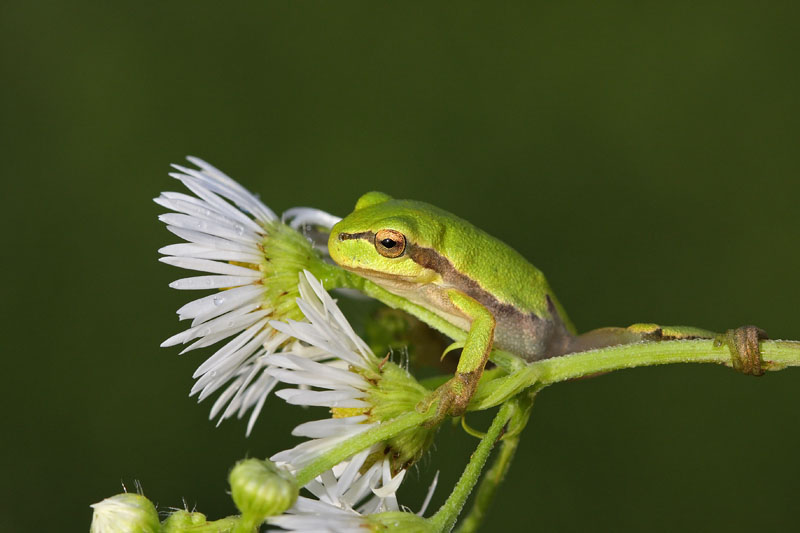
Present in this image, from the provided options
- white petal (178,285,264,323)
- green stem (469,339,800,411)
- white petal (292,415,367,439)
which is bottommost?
white petal (292,415,367,439)

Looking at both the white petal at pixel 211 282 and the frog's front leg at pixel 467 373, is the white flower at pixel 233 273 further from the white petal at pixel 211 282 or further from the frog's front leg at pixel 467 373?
the frog's front leg at pixel 467 373

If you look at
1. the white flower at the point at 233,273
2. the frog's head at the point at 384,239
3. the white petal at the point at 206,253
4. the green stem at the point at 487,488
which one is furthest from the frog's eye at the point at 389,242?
the green stem at the point at 487,488

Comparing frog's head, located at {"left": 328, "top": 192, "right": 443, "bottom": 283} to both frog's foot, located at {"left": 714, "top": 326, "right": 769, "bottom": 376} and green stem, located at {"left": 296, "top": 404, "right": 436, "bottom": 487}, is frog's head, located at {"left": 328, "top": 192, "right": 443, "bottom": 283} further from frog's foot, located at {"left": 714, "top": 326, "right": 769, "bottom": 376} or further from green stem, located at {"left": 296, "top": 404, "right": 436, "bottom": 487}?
frog's foot, located at {"left": 714, "top": 326, "right": 769, "bottom": 376}

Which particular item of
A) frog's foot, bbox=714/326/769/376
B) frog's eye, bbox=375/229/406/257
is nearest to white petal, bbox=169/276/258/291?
frog's eye, bbox=375/229/406/257

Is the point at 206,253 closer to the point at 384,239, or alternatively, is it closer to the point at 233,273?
the point at 233,273

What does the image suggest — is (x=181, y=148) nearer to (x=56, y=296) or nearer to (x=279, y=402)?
(x=56, y=296)

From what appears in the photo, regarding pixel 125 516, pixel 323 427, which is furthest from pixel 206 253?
pixel 125 516

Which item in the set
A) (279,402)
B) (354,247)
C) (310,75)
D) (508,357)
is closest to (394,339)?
(354,247)
